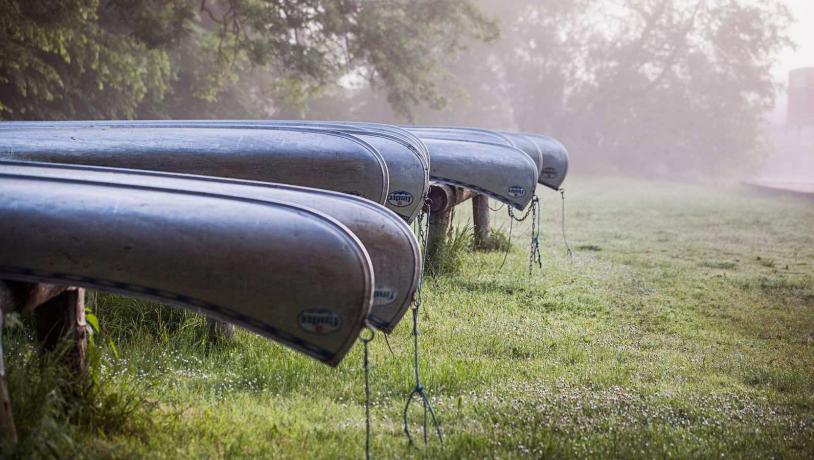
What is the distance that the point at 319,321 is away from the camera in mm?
2490

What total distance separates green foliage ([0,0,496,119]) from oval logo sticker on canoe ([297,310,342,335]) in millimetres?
8408

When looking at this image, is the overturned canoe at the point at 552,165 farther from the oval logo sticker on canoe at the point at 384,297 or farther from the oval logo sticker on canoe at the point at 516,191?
the oval logo sticker on canoe at the point at 384,297

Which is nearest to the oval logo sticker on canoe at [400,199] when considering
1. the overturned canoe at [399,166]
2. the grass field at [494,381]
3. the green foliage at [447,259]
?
the overturned canoe at [399,166]

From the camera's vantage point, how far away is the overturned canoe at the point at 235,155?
4.56m

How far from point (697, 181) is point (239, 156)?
33.3 meters

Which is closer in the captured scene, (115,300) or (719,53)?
(115,300)

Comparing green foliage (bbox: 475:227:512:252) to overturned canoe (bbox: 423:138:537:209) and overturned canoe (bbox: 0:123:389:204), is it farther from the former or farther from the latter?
overturned canoe (bbox: 0:123:389:204)

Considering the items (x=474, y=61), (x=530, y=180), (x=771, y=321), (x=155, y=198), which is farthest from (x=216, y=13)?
(x=155, y=198)

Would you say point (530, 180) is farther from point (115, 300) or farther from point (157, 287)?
point (157, 287)

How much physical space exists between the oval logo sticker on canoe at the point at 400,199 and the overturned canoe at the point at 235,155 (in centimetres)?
47

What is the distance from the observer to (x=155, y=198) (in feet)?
9.02

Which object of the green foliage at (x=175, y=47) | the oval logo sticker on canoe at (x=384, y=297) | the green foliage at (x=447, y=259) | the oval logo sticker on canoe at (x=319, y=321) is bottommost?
the green foliage at (x=447, y=259)

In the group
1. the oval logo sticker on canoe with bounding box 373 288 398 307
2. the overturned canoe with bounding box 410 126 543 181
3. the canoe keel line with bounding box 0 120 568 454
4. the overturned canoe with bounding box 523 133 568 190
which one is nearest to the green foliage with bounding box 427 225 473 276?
the overturned canoe with bounding box 410 126 543 181

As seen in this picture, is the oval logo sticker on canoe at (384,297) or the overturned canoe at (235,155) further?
the overturned canoe at (235,155)
